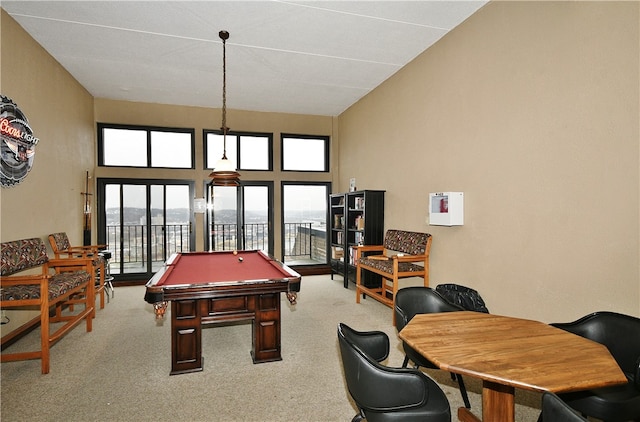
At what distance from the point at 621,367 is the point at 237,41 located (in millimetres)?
5015

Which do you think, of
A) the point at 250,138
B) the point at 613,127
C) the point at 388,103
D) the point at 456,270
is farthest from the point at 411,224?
the point at 250,138

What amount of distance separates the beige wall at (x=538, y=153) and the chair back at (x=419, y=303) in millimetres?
1187

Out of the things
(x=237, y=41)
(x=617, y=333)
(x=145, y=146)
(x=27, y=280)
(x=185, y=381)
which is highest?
(x=237, y=41)

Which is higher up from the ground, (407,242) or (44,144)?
(44,144)

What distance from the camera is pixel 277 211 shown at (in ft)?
25.5

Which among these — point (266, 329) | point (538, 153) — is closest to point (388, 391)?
point (266, 329)

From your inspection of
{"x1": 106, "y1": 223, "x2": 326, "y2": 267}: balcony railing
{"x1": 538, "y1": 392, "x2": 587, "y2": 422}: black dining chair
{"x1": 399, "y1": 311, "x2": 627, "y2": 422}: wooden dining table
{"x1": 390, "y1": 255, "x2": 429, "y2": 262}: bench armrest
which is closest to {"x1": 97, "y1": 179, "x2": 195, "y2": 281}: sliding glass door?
{"x1": 106, "y1": 223, "x2": 326, "y2": 267}: balcony railing

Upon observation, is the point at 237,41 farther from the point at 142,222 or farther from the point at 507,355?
the point at 507,355

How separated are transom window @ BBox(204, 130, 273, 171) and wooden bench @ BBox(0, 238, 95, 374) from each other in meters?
3.63

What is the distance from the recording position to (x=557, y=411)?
4.15ft

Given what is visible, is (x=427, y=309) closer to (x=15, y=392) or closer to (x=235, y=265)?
(x=235, y=265)

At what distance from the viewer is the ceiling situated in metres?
3.74

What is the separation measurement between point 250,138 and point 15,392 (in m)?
5.94

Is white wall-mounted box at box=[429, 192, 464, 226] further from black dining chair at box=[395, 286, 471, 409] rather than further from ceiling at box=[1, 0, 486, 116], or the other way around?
ceiling at box=[1, 0, 486, 116]
